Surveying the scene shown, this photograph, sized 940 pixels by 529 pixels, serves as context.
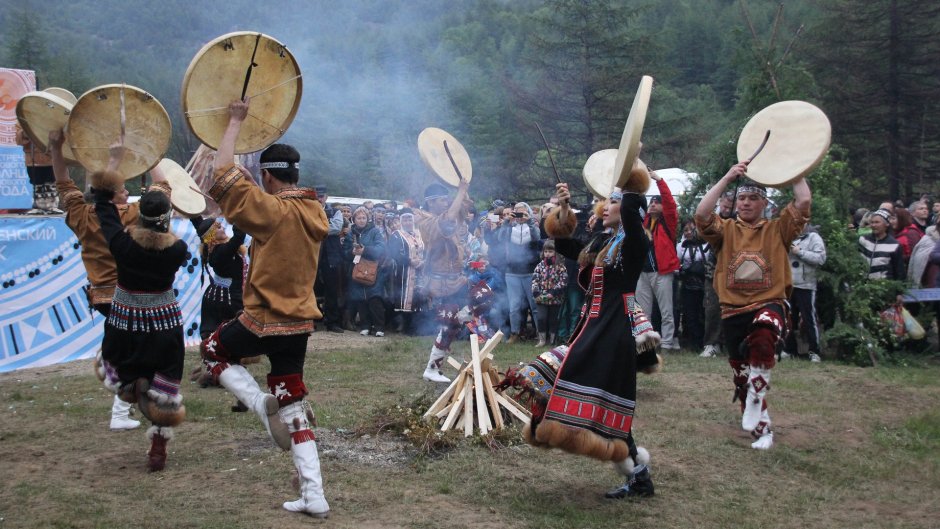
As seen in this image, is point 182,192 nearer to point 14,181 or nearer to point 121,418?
point 121,418

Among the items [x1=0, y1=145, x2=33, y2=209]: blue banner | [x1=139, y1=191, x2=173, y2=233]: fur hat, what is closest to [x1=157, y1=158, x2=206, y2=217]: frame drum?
[x1=139, y1=191, x2=173, y2=233]: fur hat

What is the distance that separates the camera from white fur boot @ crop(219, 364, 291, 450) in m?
5.05

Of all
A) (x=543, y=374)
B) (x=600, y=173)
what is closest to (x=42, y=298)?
(x=600, y=173)

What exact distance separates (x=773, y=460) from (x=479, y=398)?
230 centimetres

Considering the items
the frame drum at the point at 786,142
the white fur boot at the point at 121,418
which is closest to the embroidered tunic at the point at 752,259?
the frame drum at the point at 786,142

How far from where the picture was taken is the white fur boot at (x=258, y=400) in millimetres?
5055

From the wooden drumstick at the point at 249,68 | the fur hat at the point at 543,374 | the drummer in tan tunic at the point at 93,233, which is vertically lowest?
the fur hat at the point at 543,374

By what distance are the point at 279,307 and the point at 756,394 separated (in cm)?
403

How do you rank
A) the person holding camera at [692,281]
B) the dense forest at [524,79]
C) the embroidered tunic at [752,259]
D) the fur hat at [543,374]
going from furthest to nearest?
the dense forest at [524,79]
the person holding camera at [692,281]
the embroidered tunic at [752,259]
the fur hat at [543,374]

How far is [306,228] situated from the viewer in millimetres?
5090

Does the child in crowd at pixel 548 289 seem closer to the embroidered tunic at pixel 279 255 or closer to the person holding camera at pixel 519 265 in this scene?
the person holding camera at pixel 519 265

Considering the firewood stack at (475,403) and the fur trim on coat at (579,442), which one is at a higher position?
the fur trim on coat at (579,442)

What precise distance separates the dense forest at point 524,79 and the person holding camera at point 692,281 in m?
1.04

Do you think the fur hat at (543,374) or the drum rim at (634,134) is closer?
the drum rim at (634,134)
